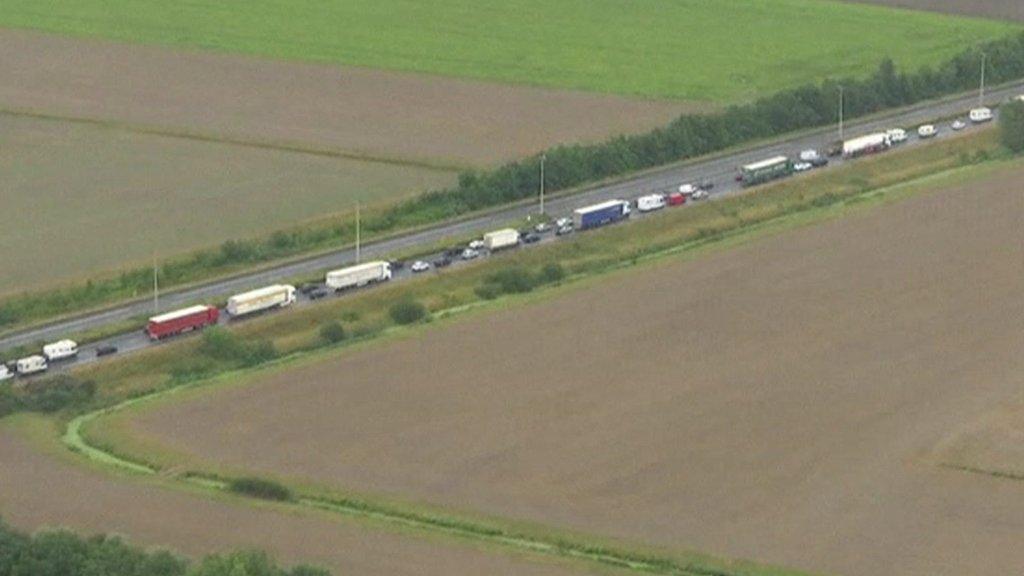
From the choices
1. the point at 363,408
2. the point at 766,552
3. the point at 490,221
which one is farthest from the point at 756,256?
the point at 766,552

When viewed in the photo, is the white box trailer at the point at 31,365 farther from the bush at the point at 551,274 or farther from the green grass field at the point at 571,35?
the green grass field at the point at 571,35

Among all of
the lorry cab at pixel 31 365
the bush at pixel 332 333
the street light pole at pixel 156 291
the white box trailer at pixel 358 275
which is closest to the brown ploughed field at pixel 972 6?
the white box trailer at pixel 358 275

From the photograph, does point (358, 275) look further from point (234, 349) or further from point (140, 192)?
point (140, 192)

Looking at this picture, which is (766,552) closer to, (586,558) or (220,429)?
(586,558)

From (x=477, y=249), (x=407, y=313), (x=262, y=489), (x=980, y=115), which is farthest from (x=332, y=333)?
(x=980, y=115)

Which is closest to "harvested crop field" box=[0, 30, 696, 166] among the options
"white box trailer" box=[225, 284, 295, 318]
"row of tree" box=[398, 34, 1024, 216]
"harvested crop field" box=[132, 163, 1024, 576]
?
"row of tree" box=[398, 34, 1024, 216]

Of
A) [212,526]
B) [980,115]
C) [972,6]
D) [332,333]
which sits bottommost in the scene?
[212,526]
